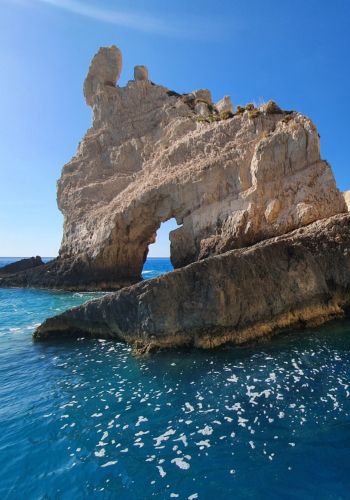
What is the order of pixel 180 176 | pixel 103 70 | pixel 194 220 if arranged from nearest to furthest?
pixel 194 220, pixel 180 176, pixel 103 70

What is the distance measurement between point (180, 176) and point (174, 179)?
67cm

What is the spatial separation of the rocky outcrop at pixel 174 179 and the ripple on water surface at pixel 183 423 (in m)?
10.4

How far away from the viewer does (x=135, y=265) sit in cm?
4009

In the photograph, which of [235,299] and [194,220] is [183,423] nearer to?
[235,299]

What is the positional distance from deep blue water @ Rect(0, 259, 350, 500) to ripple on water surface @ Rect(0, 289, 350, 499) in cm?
3

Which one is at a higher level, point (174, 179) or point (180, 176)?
point (180, 176)

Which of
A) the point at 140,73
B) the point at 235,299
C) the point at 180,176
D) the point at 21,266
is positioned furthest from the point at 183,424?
the point at 21,266

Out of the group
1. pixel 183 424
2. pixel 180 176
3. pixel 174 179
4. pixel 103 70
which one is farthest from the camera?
pixel 103 70

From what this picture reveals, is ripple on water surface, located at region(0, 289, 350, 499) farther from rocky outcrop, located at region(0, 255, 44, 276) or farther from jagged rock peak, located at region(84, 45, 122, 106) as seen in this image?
jagged rock peak, located at region(84, 45, 122, 106)

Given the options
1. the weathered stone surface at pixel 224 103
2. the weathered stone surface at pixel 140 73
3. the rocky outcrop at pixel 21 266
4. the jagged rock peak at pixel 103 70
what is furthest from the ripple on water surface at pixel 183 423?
the jagged rock peak at pixel 103 70

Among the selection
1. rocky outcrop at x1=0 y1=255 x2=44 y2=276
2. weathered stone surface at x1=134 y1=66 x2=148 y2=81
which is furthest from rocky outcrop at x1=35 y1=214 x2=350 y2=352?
weathered stone surface at x1=134 y1=66 x2=148 y2=81

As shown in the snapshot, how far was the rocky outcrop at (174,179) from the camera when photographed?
21859mm

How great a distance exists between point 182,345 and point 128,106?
4038 centimetres

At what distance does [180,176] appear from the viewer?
30891 millimetres
